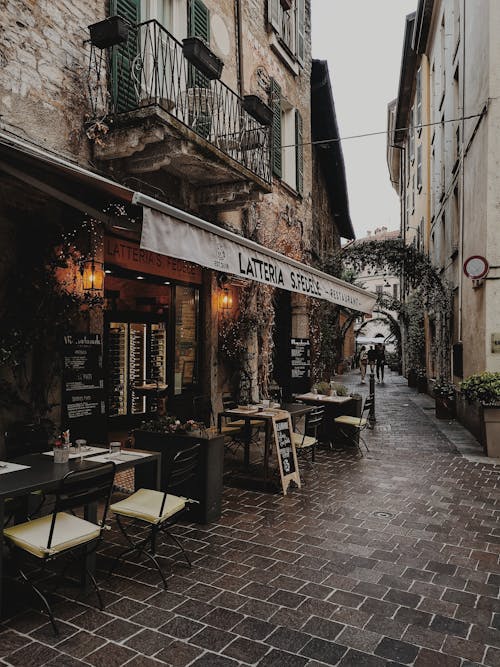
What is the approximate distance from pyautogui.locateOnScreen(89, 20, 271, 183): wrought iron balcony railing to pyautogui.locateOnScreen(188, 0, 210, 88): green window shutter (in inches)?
0.6

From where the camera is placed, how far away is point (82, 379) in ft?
19.9

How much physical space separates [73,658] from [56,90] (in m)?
5.34

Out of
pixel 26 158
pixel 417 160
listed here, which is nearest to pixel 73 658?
pixel 26 158

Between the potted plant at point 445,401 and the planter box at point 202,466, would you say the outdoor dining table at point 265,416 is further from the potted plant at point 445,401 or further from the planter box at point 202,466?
the potted plant at point 445,401

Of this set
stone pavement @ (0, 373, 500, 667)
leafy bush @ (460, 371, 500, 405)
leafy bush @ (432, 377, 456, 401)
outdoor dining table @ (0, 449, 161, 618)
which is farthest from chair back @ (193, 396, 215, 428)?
leafy bush @ (432, 377, 456, 401)

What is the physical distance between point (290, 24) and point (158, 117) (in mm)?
8047

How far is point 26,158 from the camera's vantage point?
4.38 meters

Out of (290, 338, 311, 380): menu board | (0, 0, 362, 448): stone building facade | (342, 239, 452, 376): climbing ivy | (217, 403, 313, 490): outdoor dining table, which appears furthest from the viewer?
(342, 239, 452, 376): climbing ivy

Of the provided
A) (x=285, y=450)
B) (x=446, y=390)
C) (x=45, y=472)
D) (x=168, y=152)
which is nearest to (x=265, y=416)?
(x=285, y=450)

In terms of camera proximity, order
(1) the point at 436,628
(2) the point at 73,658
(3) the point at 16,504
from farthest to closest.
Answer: (3) the point at 16,504, (1) the point at 436,628, (2) the point at 73,658

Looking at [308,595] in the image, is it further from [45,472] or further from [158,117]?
[158,117]

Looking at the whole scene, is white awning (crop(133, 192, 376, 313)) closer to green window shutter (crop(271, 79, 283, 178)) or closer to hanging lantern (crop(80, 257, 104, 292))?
hanging lantern (crop(80, 257, 104, 292))

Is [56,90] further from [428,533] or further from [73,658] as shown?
[428,533]

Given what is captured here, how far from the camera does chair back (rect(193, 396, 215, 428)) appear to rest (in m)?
8.34
